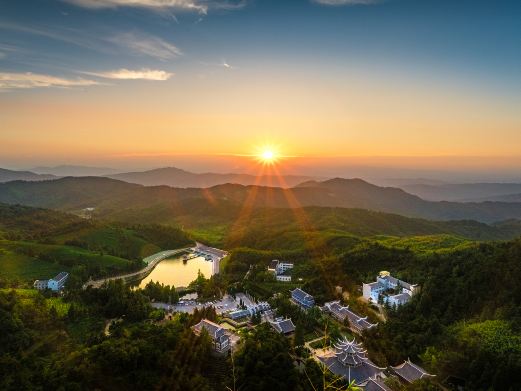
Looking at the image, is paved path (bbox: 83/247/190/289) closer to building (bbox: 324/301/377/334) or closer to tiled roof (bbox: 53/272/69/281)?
tiled roof (bbox: 53/272/69/281)

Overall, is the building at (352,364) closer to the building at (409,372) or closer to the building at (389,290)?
the building at (409,372)

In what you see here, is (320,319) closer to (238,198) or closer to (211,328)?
(211,328)

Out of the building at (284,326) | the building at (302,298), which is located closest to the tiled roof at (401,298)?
the building at (302,298)

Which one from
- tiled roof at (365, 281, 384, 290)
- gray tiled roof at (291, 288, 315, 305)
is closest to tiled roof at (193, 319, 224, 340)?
gray tiled roof at (291, 288, 315, 305)

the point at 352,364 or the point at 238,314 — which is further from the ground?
the point at 352,364

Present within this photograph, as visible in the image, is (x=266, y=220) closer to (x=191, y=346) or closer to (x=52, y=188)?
(x=191, y=346)

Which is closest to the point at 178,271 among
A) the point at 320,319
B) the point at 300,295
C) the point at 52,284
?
the point at 52,284
